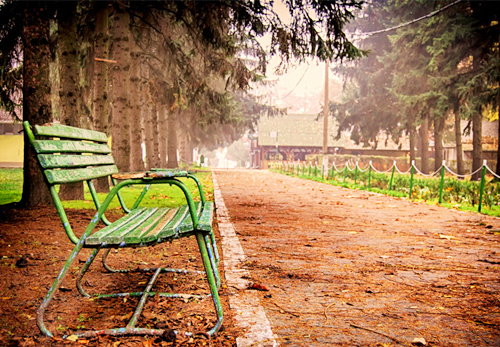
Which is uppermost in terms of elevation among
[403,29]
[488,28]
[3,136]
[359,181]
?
[403,29]

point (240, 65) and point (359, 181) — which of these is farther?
point (359, 181)

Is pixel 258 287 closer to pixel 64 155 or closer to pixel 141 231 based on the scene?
pixel 141 231

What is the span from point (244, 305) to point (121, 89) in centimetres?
996

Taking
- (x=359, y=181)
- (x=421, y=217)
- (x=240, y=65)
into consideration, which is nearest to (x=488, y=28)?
(x=359, y=181)

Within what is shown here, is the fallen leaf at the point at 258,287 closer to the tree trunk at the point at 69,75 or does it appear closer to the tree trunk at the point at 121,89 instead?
the tree trunk at the point at 69,75

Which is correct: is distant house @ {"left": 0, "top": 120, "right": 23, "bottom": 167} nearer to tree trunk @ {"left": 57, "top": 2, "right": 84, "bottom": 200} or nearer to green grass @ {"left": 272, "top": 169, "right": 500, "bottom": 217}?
tree trunk @ {"left": 57, "top": 2, "right": 84, "bottom": 200}

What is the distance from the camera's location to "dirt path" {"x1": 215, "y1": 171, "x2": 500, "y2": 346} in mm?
2471

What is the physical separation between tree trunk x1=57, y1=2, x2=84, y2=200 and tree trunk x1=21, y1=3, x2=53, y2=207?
1.50 m

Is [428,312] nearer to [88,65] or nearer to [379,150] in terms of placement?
[88,65]

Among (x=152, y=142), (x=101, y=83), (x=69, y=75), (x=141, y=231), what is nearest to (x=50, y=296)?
(x=141, y=231)

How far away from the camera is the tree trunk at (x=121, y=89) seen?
11.5m

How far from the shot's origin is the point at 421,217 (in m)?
7.94

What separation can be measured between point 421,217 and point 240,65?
8265 millimetres

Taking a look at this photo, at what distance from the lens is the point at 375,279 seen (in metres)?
3.57
